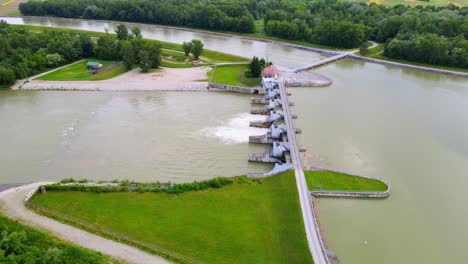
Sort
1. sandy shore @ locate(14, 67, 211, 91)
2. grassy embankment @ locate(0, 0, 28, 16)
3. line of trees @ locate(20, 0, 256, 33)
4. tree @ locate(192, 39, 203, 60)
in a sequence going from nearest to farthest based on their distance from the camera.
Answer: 1. sandy shore @ locate(14, 67, 211, 91)
2. tree @ locate(192, 39, 203, 60)
3. line of trees @ locate(20, 0, 256, 33)
4. grassy embankment @ locate(0, 0, 28, 16)

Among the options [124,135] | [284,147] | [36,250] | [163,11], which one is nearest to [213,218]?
[36,250]

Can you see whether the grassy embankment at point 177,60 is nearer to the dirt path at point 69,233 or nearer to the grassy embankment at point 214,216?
the grassy embankment at point 214,216

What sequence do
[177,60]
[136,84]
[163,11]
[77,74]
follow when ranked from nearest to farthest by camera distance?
[136,84]
[77,74]
[177,60]
[163,11]

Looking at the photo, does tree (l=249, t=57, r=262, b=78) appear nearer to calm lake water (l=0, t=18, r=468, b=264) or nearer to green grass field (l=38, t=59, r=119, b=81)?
calm lake water (l=0, t=18, r=468, b=264)

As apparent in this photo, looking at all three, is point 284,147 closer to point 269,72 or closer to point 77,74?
point 269,72

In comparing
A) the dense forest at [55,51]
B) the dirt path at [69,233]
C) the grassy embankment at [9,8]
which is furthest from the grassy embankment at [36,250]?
the grassy embankment at [9,8]

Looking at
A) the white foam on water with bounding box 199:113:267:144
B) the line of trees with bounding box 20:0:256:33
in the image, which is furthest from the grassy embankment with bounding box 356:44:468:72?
the white foam on water with bounding box 199:113:267:144
